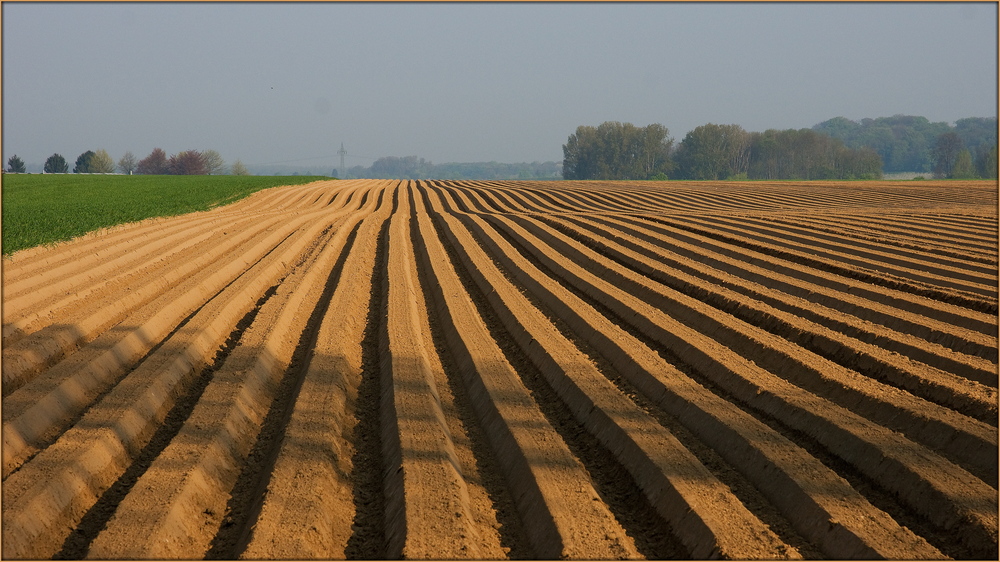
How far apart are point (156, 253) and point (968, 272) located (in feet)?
36.5

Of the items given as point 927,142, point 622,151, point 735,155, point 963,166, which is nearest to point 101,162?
point 622,151

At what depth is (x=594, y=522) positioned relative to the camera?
3504mm

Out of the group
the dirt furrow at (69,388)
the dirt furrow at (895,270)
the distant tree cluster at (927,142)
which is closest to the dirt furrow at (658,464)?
the dirt furrow at (69,388)

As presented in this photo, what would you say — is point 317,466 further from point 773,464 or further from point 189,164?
point 189,164

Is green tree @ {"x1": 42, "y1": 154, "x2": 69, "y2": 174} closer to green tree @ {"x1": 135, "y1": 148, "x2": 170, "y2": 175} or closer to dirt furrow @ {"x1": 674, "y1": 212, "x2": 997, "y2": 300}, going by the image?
green tree @ {"x1": 135, "y1": 148, "x2": 170, "y2": 175}

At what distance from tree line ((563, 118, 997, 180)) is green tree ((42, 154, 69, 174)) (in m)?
62.7

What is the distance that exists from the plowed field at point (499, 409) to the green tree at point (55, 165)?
93.0 m

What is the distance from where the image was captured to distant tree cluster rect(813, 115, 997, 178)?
73875 millimetres

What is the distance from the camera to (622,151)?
87.9 m

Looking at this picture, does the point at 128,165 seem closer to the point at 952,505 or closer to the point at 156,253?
the point at 156,253

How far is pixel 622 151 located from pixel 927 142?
173 feet

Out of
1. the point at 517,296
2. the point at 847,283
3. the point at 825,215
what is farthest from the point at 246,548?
the point at 825,215

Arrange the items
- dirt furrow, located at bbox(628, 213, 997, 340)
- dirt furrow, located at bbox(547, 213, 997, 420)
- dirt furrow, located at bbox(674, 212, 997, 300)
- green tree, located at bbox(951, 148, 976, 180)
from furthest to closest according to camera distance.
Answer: green tree, located at bbox(951, 148, 976, 180)
dirt furrow, located at bbox(674, 212, 997, 300)
dirt furrow, located at bbox(628, 213, 997, 340)
dirt furrow, located at bbox(547, 213, 997, 420)

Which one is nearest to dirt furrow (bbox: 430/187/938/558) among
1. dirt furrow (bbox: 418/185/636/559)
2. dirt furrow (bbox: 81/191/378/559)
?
dirt furrow (bbox: 418/185/636/559)
